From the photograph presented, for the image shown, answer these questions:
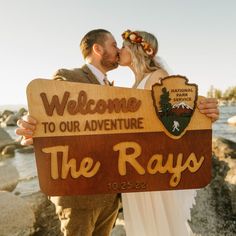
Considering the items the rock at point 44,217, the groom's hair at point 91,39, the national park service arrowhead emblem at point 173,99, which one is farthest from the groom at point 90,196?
the rock at point 44,217

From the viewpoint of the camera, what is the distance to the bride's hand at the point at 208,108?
7.20 ft

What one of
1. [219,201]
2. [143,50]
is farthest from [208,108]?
[219,201]

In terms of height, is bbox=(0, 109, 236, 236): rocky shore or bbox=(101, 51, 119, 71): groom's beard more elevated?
bbox=(101, 51, 119, 71): groom's beard

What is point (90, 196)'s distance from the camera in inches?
99.8

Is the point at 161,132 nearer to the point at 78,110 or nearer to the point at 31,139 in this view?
the point at 78,110

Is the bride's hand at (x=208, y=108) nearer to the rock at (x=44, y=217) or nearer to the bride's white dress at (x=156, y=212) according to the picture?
the bride's white dress at (x=156, y=212)

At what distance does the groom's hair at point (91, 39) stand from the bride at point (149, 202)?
361 mm

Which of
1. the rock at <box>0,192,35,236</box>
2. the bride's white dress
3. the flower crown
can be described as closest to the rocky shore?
the rock at <box>0,192,35,236</box>

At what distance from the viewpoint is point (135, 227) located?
2.81 m

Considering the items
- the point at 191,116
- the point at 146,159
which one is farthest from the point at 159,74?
the point at 146,159

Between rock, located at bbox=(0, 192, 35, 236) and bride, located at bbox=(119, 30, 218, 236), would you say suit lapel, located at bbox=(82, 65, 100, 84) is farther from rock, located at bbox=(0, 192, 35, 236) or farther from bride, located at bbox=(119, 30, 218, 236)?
rock, located at bbox=(0, 192, 35, 236)

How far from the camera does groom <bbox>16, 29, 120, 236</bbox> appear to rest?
251 cm

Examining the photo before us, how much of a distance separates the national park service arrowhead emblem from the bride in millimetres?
506

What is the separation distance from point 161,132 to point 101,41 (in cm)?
132
